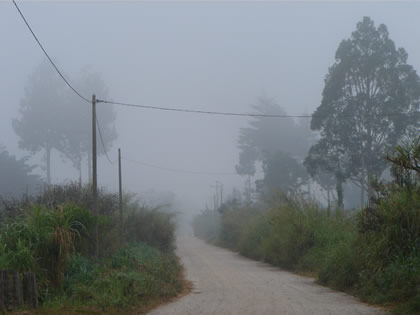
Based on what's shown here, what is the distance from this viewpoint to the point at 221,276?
23.9m

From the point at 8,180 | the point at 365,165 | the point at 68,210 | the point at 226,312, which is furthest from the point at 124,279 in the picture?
the point at 8,180

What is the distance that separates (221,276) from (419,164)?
12.0 metres

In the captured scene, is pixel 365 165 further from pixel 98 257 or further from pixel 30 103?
pixel 30 103

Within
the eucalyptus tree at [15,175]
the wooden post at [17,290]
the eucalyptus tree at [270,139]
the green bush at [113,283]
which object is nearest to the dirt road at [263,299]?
the green bush at [113,283]

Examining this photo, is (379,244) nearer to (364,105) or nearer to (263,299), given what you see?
(263,299)

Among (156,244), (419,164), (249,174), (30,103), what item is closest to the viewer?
(419,164)

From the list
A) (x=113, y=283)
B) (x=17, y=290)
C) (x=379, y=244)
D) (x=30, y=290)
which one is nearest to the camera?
(x=17, y=290)

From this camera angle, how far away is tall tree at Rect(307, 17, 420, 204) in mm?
40188

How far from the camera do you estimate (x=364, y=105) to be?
41.2m

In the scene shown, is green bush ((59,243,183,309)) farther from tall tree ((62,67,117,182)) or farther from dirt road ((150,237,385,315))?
tall tree ((62,67,117,182))

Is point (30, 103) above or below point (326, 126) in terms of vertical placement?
above

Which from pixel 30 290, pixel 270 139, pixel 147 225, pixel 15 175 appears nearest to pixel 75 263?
pixel 30 290

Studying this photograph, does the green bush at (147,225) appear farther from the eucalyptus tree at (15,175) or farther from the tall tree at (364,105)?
the eucalyptus tree at (15,175)

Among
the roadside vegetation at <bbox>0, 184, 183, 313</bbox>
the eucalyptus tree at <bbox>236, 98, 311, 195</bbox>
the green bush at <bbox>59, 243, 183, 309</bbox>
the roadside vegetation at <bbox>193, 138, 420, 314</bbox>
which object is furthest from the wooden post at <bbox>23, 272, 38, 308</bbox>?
the eucalyptus tree at <bbox>236, 98, 311, 195</bbox>
